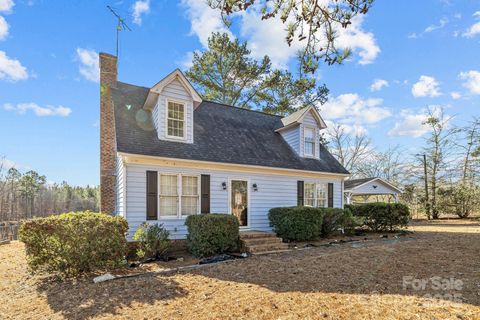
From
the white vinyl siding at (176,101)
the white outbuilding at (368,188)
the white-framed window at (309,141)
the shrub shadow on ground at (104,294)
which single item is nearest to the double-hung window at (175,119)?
the white vinyl siding at (176,101)

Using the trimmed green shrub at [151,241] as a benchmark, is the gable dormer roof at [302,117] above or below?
above

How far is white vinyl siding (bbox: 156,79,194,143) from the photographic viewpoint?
32.3 ft

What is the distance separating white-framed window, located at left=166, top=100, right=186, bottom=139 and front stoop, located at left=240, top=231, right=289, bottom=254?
449 cm

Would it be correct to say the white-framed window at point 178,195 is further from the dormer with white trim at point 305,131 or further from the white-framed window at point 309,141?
the white-framed window at point 309,141

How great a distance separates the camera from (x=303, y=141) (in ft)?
44.1

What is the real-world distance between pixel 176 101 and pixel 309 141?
7130 millimetres

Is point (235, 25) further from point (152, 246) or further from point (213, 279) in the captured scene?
point (152, 246)

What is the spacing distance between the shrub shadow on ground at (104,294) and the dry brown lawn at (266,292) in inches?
0.7

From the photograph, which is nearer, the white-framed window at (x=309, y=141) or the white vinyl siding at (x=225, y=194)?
the white vinyl siding at (x=225, y=194)

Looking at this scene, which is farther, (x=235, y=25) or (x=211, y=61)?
(x=211, y=61)

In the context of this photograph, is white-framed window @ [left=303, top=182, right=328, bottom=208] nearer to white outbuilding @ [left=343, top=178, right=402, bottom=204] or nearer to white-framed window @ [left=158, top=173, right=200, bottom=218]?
white outbuilding @ [left=343, top=178, right=402, bottom=204]

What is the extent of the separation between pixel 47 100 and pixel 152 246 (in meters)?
11.4

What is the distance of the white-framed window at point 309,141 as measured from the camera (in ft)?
44.4

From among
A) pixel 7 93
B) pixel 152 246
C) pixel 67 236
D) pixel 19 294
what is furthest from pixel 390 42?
pixel 7 93
